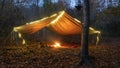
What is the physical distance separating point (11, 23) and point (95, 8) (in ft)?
49.9

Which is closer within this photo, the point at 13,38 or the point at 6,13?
the point at 13,38

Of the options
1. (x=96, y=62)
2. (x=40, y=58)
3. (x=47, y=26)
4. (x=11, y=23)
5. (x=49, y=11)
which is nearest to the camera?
(x=96, y=62)

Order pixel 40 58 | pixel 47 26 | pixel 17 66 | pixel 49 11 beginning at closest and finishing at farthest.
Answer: pixel 17 66, pixel 40 58, pixel 47 26, pixel 49 11

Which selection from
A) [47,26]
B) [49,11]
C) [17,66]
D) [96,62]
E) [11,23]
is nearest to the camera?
[17,66]

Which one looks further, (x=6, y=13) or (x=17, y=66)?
(x=6, y=13)

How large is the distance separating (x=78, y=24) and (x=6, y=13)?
7.99 meters

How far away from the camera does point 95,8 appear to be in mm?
35188

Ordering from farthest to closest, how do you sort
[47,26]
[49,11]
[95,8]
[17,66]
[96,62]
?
[95,8] < [49,11] < [47,26] < [96,62] < [17,66]

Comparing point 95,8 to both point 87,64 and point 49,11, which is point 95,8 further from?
point 87,64

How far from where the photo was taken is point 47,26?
15.7 m

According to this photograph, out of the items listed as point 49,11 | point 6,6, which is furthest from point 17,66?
point 49,11

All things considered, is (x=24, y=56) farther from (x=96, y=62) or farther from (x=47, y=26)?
(x=47, y=26)

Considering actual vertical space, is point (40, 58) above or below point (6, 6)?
below

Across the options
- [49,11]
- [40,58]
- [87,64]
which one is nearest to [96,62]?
[87,64]
